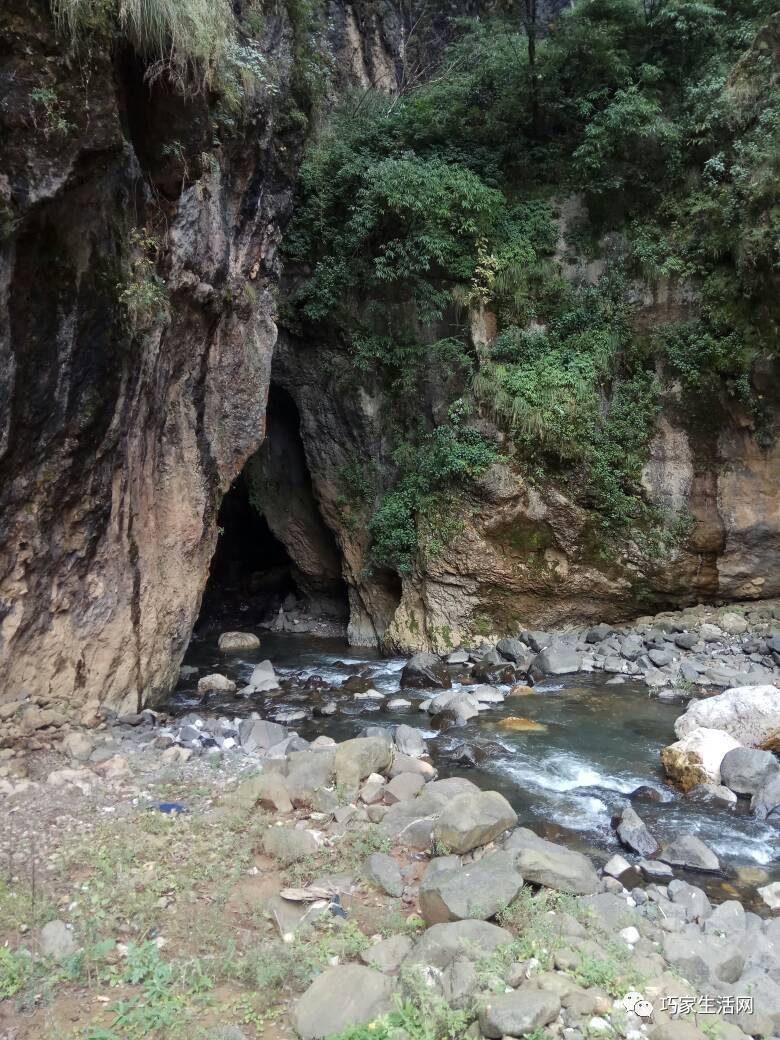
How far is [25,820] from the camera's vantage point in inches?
181

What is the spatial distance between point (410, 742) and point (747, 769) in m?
3.02

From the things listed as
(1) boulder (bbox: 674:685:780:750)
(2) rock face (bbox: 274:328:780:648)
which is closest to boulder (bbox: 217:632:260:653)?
(2) rock face (bbox: 274:328:780:648)

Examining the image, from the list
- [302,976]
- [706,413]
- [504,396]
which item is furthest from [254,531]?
[302,976]

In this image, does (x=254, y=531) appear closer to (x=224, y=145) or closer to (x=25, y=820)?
(x=224, y=145)

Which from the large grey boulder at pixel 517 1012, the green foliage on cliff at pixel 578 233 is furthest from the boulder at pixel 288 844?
the green foliage on cliff at pixel 578 233

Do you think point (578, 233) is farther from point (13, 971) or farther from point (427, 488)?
point (13, 971)

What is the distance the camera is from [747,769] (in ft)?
19.3

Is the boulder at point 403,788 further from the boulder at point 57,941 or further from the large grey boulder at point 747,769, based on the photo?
the large grey boulder at point 747,769

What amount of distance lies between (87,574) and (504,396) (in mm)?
7005

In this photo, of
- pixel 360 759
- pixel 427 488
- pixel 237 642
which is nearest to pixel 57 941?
pixel 360 759

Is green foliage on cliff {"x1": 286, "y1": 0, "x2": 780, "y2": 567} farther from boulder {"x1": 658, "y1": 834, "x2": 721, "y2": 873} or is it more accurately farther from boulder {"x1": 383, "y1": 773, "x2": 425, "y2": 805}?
boulder {"x1": 658, "y1": 834, "x2": 721, "y2": 873}

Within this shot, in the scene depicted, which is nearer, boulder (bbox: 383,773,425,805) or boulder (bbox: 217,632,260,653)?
boulder (bbox: 383,773,425,805)

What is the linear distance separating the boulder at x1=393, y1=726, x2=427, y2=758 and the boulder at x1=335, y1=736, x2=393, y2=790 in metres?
0.99

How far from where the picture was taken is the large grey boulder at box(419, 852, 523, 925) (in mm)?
3625
